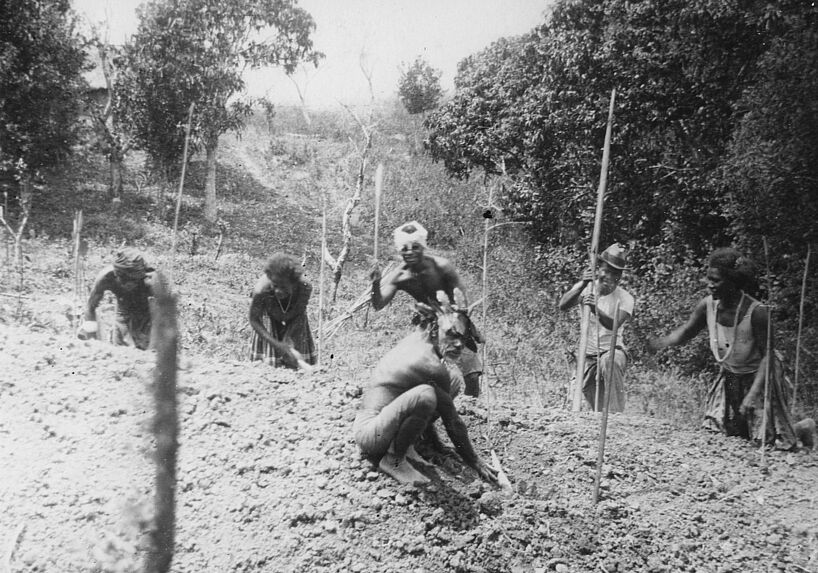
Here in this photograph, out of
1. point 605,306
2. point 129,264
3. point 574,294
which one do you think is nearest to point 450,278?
point 574,294

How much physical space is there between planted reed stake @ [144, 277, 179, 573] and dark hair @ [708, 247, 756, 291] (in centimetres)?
325

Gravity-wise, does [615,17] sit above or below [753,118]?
above

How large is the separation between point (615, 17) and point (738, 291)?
3.66m

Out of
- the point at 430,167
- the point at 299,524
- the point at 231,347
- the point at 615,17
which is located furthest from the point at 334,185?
the point at 299,524

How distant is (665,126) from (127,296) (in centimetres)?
529

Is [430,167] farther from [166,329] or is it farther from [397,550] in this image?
[397,550]

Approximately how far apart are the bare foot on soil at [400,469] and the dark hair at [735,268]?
7.45 ft

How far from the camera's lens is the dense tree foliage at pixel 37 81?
27.8 feet

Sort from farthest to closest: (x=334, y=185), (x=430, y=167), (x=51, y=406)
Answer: (x=334, y=185) → (x=430, y=167) → (x=51, y=406)

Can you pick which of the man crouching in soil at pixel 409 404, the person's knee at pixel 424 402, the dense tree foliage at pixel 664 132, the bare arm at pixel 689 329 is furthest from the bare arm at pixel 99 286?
the dense tree foliage at pixel 664 132

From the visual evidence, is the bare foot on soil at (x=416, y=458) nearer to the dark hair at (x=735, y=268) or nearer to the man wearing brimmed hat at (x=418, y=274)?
the man wearing brimmed hat at (x=418, y=274)

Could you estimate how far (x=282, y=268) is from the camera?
425 cm

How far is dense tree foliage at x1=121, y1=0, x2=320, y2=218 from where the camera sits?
270 inches

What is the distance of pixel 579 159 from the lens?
695cm
